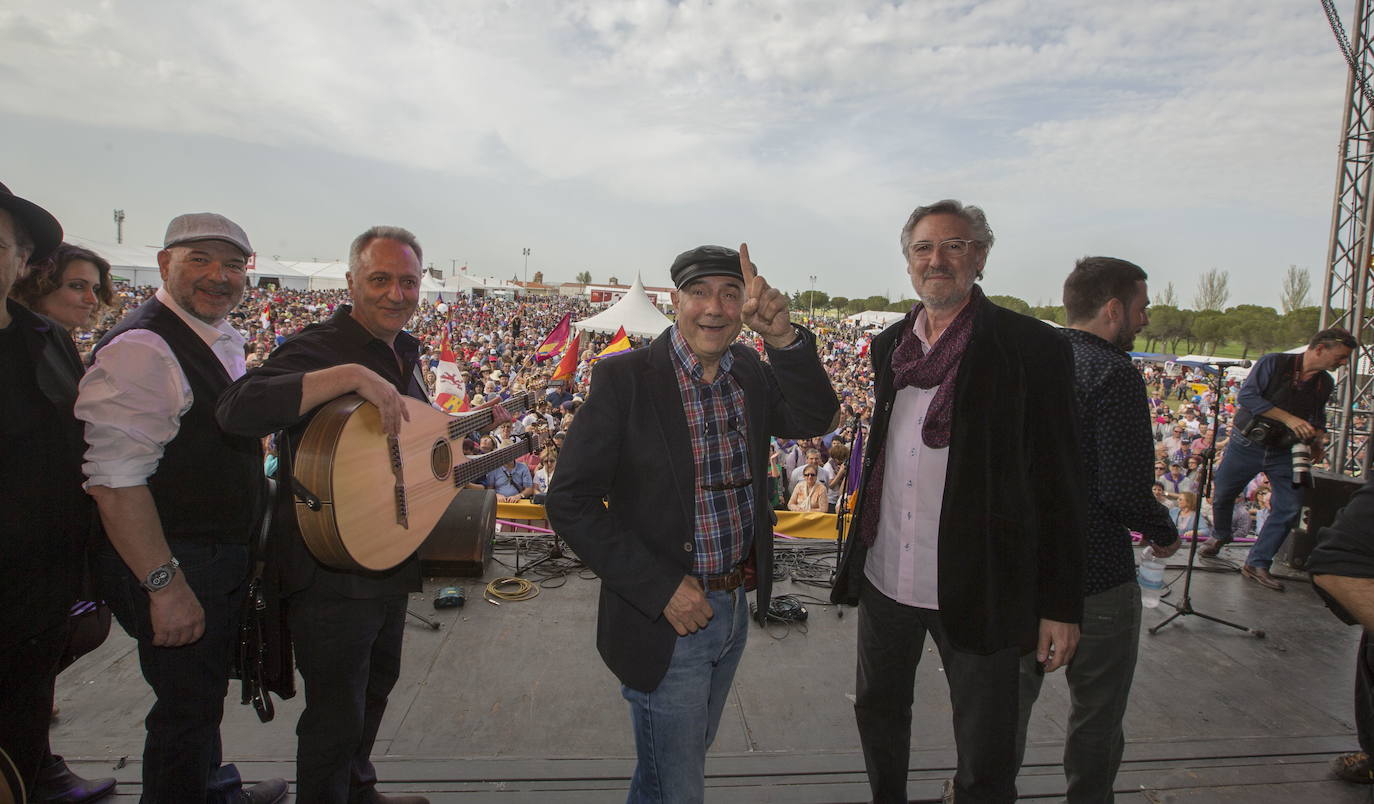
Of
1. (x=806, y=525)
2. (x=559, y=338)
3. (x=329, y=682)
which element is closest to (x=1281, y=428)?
(x=806, y=525)

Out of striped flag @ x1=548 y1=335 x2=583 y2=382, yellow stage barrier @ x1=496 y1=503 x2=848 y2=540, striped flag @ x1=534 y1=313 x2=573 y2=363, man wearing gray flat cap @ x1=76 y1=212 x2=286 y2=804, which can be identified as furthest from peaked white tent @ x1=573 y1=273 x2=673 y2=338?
man wearing gray flat cap @ x1=76 y1=212 x2=286 y2=804

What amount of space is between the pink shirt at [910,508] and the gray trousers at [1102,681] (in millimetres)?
584

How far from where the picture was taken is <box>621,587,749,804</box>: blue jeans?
1.77m

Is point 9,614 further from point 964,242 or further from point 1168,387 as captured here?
point 1168,387

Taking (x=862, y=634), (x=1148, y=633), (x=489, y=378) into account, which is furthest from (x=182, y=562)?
(x=489, y=378)

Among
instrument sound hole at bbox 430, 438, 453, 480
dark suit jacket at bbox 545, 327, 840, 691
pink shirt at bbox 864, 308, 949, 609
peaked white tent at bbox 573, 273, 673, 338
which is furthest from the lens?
peaked white tent at bbox 573, 273, 673, 338

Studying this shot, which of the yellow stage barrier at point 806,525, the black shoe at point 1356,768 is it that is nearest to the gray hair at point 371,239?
the yellow stage barrier at point 806,525

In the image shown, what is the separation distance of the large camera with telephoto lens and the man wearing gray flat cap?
21.6ft

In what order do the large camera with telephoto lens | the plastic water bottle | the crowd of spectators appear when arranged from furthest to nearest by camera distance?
the crowd of spectators, the large camera with telephoto lens, the plastic water bottle

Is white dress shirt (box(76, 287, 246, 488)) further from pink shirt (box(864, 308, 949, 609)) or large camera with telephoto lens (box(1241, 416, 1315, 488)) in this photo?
large camera with telephoto lens (box(1241, 416, 1315, 488))

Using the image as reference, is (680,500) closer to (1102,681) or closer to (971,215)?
(971,215)

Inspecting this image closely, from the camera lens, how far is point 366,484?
207cm

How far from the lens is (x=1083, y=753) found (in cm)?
228

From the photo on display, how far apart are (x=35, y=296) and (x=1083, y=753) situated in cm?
462
